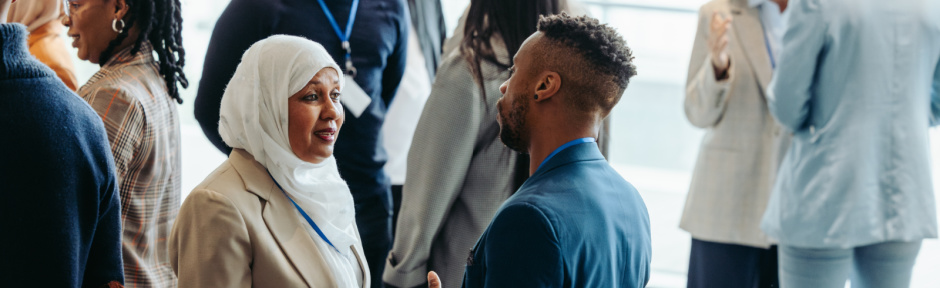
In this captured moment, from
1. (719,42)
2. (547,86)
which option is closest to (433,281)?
(547,86)

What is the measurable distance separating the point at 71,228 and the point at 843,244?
231 centimetres

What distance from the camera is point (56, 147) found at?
4.73 feet

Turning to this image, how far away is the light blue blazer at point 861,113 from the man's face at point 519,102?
4.68 feet

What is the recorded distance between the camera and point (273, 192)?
1769 mm

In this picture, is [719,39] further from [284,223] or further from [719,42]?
[284,223]

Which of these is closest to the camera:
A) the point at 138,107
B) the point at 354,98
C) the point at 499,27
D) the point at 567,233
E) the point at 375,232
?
the point at 567,233

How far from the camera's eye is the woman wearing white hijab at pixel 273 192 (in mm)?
1627

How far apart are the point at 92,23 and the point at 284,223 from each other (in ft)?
3.17

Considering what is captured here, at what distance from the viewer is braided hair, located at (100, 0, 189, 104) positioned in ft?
7.59

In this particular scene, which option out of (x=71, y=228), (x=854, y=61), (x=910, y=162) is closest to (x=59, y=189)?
(x=71, y=228)

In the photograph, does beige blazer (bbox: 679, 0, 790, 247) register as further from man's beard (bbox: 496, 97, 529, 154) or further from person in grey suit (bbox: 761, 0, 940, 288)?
man's beard (bbox: 496, 97, 529, 154)

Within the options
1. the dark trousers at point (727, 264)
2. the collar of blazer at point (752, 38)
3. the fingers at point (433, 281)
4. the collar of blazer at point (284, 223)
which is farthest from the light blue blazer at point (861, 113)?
the collar of blazer at point (284, 223)

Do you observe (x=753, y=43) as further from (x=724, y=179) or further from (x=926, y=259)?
(x=926, y=259)

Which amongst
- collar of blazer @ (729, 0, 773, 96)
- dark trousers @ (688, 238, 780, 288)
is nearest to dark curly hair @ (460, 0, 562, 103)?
collar of blazer @ (729, 0, 773, 96)
